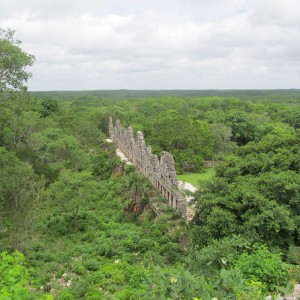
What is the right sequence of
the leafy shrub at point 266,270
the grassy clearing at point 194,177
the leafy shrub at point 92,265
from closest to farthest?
the leafy shrub at point 266,270 < the leafy shrub at point 92,265 < the grassy clearing at point 194,177

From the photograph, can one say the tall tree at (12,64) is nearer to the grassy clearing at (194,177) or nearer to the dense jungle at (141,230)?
the dense jungle at (141,230)

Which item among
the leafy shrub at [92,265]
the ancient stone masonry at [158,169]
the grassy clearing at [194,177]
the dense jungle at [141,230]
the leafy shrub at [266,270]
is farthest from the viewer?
the grassy clearing at [194,177]

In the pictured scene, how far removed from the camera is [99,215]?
90.8ft

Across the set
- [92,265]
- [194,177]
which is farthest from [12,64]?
[194,177]

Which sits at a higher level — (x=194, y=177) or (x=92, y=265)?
(x=194, y=177)

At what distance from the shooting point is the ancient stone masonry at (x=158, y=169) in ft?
76.6

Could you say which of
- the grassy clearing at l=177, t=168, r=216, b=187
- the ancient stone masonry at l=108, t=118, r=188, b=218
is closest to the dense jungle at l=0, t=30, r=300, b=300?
the ancient stone masonry at l=108, t=118, r=188, b=218

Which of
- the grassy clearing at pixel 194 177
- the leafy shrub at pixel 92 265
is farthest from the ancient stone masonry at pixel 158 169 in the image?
the leafy shrub at pixel 92 265

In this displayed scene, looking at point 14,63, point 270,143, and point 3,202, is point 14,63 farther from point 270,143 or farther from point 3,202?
point 270,143

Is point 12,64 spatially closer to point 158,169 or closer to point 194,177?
point 158,169

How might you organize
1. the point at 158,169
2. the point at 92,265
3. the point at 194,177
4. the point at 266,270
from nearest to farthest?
the point at 266,270, the point at 92,265, the point at 158,169, the point at 194,177

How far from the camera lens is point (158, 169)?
27.8m

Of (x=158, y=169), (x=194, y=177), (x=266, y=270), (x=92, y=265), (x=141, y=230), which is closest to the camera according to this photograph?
(x=266, y=270)

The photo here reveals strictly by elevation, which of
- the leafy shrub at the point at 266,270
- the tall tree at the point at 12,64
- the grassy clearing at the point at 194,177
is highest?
the tall tree at the point at 12,64
